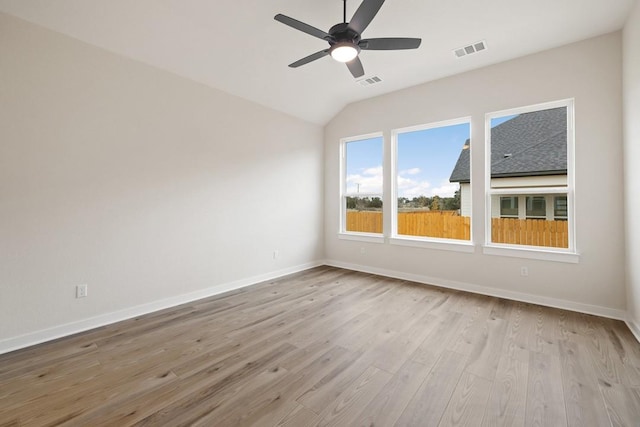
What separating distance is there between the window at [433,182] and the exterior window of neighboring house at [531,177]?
365 millimetres

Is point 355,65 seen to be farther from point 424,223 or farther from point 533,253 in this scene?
point 533,253

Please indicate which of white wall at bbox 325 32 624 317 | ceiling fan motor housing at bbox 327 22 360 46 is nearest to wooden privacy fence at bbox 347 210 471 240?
white wall at bbox 325 32 624 317

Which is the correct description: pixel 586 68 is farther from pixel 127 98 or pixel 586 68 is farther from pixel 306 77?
pixel 127 98

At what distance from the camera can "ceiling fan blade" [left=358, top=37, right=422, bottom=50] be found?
2402 mm

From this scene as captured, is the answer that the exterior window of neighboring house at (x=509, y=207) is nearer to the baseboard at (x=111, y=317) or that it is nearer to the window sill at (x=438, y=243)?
the window sill at (x=438, y=243)

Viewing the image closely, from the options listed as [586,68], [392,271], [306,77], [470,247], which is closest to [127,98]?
[306,77]

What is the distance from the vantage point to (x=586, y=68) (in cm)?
322

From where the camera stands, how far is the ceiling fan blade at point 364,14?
200cm

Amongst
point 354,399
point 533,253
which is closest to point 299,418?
point 354,399

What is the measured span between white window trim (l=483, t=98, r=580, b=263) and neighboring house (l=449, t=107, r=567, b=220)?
0.16 ft

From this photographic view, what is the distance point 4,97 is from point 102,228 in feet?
4.46

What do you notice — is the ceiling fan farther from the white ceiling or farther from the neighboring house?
the neighboring house

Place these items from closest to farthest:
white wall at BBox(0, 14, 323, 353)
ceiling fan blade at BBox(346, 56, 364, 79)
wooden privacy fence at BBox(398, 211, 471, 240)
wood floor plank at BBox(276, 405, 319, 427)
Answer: wood floor plank at BBox(276, 405, 319, 427)
white wall at BBox(0, 14, 323, 353)
ceiling fan blade at BBox(346, 56, 364, 79)
wooden privacy fence at BBox(398, 211, 471, 240)

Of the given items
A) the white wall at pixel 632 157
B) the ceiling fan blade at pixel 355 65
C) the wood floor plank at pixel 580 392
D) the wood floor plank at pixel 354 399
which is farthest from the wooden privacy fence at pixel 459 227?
the wood floor plank at pixel 354 399
